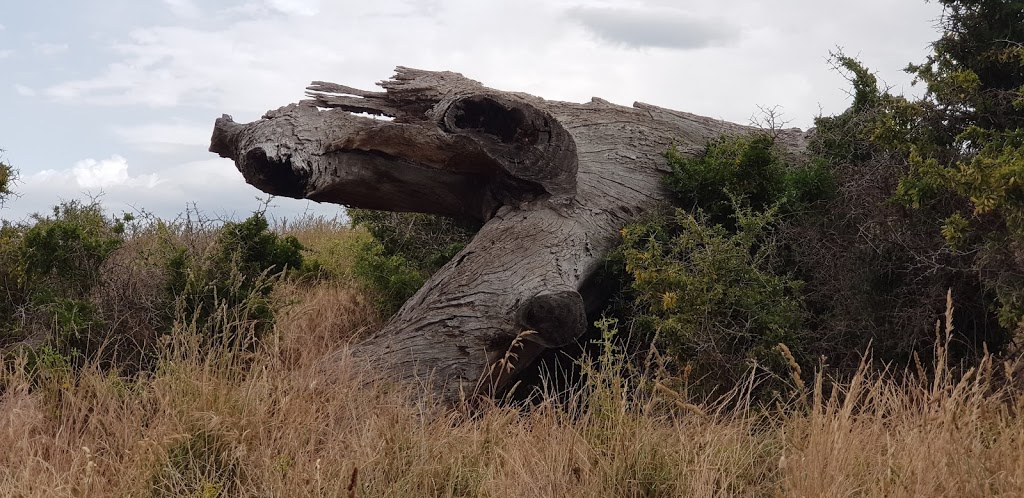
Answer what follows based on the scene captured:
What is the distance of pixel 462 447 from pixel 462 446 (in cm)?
2

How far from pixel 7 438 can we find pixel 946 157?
6.89 meters

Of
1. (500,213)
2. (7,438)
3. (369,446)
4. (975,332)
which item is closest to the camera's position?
(369,446)

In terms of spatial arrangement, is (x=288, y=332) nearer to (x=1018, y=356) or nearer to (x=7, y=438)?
(x=7, y=438)

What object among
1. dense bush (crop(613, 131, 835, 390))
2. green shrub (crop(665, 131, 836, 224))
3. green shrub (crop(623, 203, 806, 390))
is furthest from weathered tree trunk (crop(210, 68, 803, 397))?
green shrub (crop(623, 203, 806, 390))

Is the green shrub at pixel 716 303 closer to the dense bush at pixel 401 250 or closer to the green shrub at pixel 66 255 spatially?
the dense bush at pixel 401 250

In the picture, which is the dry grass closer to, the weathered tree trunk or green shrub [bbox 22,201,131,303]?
the weathered tree trunk

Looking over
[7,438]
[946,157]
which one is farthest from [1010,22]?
[7,438]

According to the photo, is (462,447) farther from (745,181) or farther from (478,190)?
(745,181)

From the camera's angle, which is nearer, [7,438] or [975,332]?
[7,438]

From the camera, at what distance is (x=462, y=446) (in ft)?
17.0

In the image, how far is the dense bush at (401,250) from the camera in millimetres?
9602

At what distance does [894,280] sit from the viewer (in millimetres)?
7309

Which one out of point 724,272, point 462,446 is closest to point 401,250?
point 724,272

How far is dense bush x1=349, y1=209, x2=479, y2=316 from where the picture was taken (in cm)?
960
